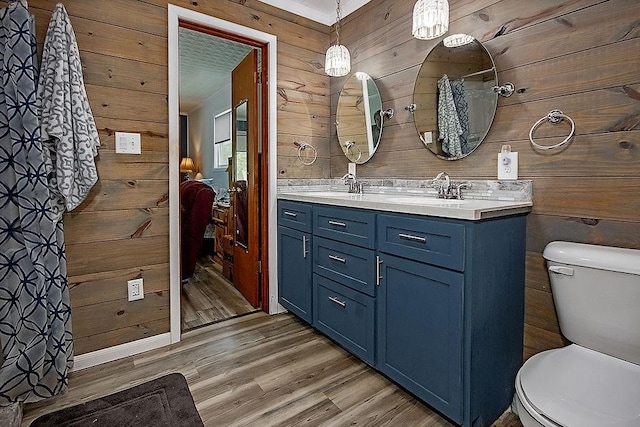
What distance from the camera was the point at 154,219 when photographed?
2170mm

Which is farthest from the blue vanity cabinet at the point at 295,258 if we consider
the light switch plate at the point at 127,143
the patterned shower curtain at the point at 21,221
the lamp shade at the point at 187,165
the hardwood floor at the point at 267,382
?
the lamp shade at the point at 187,165

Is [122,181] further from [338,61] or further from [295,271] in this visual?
[338,61]

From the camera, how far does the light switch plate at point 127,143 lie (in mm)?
2021

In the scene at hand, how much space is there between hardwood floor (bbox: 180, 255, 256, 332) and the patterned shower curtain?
0.90 meters

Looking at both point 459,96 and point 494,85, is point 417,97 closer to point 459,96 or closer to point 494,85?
point 459,96

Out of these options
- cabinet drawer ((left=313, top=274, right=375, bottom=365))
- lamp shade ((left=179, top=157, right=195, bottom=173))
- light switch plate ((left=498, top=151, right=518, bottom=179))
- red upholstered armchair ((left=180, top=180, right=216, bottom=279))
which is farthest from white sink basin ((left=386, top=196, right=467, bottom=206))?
lamp shade ((left=179, top=157, right=195, bottom=173))

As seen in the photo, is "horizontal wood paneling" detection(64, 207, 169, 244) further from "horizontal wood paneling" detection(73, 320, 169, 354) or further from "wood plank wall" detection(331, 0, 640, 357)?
"wood plank wall" detection(331, 0, 640, 357)

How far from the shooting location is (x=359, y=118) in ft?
8.73

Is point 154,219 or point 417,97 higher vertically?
point 417,97

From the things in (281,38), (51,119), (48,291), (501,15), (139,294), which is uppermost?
(281,38)

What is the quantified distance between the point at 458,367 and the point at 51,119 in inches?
82.4

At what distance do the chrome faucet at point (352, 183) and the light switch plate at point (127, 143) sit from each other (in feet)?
4.69

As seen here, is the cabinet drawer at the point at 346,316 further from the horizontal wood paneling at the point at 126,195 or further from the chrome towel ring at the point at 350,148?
the horizontal wood paneling at the point at 126,195

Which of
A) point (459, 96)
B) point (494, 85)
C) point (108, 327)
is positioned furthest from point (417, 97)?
point (108, 327)
